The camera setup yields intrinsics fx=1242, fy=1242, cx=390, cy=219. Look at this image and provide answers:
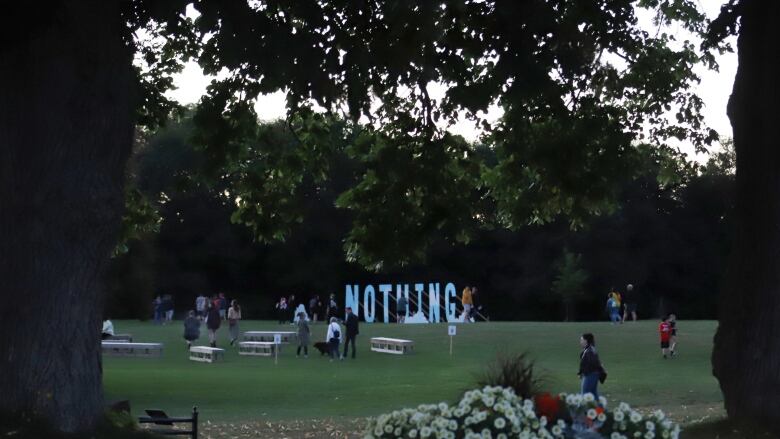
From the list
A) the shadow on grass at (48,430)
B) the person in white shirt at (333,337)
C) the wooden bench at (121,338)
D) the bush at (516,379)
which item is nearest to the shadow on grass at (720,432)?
the shadow on grass at (48,430)

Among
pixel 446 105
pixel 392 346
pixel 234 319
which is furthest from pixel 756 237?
pixel 234 319

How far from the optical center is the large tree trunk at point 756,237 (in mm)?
15664

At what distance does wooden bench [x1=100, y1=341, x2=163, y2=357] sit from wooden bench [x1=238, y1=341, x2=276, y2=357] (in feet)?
10.4

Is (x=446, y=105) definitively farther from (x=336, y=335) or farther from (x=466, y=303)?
(x=466, y=303)

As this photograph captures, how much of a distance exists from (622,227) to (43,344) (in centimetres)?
6315

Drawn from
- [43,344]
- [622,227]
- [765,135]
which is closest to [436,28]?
[765,135]

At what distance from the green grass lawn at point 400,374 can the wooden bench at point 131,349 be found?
59 cm

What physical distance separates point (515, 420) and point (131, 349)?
3637 centimetres

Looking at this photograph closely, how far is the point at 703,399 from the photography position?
2822 cm

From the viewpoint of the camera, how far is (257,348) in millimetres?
43688

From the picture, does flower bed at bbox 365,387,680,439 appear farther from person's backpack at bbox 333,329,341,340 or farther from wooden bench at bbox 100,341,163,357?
wooden bench at bbox 100,341,163,357

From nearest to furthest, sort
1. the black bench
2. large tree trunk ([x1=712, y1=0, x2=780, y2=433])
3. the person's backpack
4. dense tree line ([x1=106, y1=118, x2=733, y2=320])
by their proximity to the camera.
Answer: the black bench
large tree trunk ([x1=712, y1=0, x2=780, y2=433])
the person's backpack
dense tree line ([x1=106, y1=118, x2=733, y2=320])

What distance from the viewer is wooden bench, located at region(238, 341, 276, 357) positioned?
142 feet

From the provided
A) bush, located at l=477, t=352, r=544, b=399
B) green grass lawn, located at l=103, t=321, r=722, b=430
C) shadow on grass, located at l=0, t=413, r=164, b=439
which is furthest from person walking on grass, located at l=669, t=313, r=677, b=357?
bush, located at l=477, t=352, r=544, b=399
